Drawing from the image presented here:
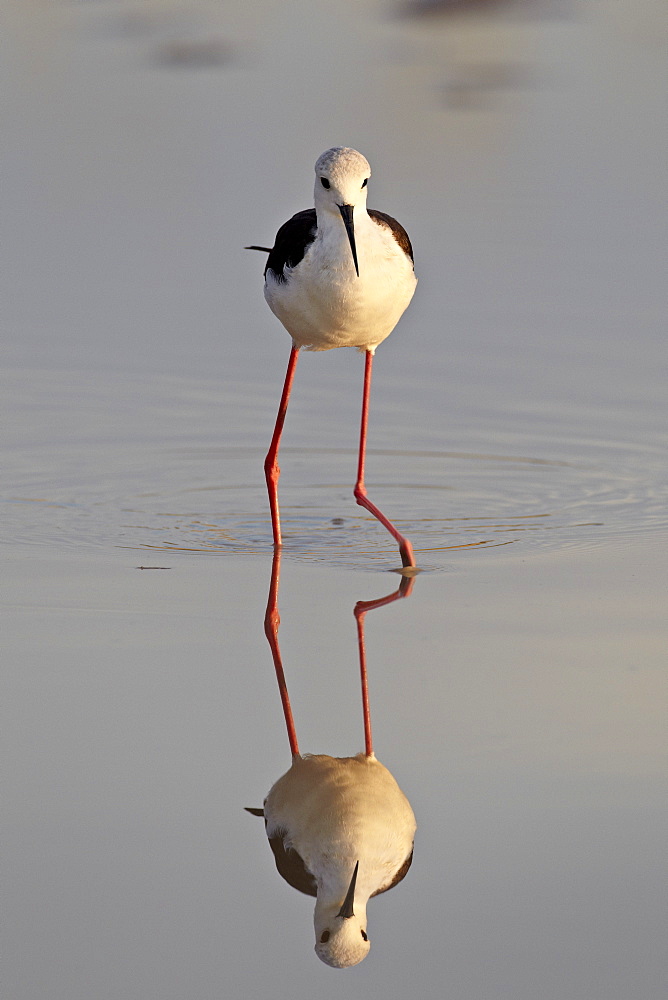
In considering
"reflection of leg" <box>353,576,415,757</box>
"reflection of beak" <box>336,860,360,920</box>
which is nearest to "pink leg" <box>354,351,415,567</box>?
"reflection of leg" <box>353,576,415,757</box>

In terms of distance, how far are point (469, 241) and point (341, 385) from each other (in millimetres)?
2196

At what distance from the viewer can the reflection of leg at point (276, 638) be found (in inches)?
158

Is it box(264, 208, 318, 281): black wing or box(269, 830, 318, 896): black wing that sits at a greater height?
box(264, 208, 318, 281): black wing

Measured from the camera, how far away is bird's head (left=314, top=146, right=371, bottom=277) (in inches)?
202

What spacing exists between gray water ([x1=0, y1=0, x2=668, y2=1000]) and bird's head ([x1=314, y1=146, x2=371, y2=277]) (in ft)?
3.58

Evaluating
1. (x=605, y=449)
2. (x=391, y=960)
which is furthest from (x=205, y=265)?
(x=391, y=960)

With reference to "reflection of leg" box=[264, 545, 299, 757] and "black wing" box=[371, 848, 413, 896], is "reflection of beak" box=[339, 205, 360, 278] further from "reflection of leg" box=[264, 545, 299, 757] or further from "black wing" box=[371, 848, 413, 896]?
"black wing" box=[371, 848, 413, 896]

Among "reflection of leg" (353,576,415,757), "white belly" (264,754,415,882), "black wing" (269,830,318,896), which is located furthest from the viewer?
"reflection of leg" (353,576,415,757)

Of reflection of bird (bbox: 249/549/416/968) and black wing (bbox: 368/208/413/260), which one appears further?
black wing (bbox: 368/208/413/260)

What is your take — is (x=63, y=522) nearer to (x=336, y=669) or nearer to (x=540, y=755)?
(x=336, y=669)

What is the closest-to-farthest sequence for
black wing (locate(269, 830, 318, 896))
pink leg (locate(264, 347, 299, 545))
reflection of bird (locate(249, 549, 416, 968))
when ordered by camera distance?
reflection of bird (locate(249, 549, 416, 968)) → black wing (locate(269, 830, 318, 896)) → pink leg (locate(264, 347, 299, 545))

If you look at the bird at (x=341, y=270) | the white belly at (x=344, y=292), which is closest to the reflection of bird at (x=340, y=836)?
the bird at (x=341, y=270)

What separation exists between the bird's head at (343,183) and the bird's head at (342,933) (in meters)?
2.41

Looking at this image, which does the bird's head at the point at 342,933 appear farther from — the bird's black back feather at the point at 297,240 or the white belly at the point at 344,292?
the bird's black back feather at the point at 297,240
